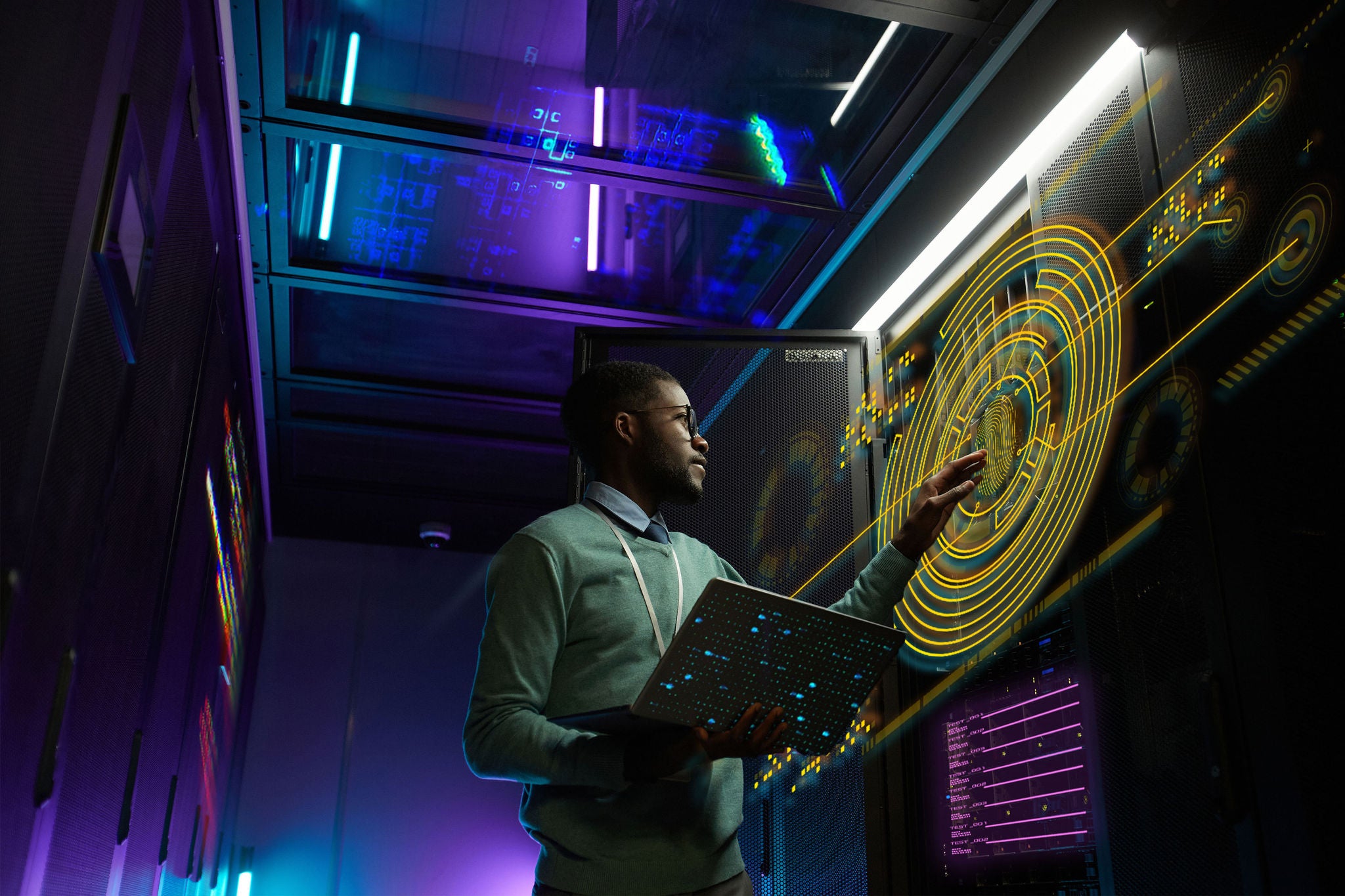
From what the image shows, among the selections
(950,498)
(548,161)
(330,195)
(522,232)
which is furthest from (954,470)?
(330,195)

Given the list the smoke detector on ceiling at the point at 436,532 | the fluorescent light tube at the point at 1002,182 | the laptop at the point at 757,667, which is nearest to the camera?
the laptop at the point at 757,667

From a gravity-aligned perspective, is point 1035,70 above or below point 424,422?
below

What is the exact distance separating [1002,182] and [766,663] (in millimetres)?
1440

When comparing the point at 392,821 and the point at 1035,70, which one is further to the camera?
the point at 392,821

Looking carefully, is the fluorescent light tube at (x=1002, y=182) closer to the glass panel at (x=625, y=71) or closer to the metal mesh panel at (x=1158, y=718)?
the glass panel at (x=625, y=71)

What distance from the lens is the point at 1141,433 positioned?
1790 millimetres

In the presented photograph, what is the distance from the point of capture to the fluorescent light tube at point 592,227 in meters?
3.25

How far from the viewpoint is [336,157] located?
10.2ft

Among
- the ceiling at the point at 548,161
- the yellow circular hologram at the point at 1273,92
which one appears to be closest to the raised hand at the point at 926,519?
the yellow circular hologram at the point at 1273,92

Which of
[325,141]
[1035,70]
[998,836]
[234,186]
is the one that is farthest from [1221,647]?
[234,186]

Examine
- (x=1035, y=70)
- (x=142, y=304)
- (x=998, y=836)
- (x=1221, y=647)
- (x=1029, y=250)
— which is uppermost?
(x=1035, y=70)

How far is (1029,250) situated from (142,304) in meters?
1.76

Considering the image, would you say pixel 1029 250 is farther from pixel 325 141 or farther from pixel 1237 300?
pixel 325 141

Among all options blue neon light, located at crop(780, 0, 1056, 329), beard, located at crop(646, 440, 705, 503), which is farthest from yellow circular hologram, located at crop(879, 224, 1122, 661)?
beard, located at crop(646, 440, 705, 503)
